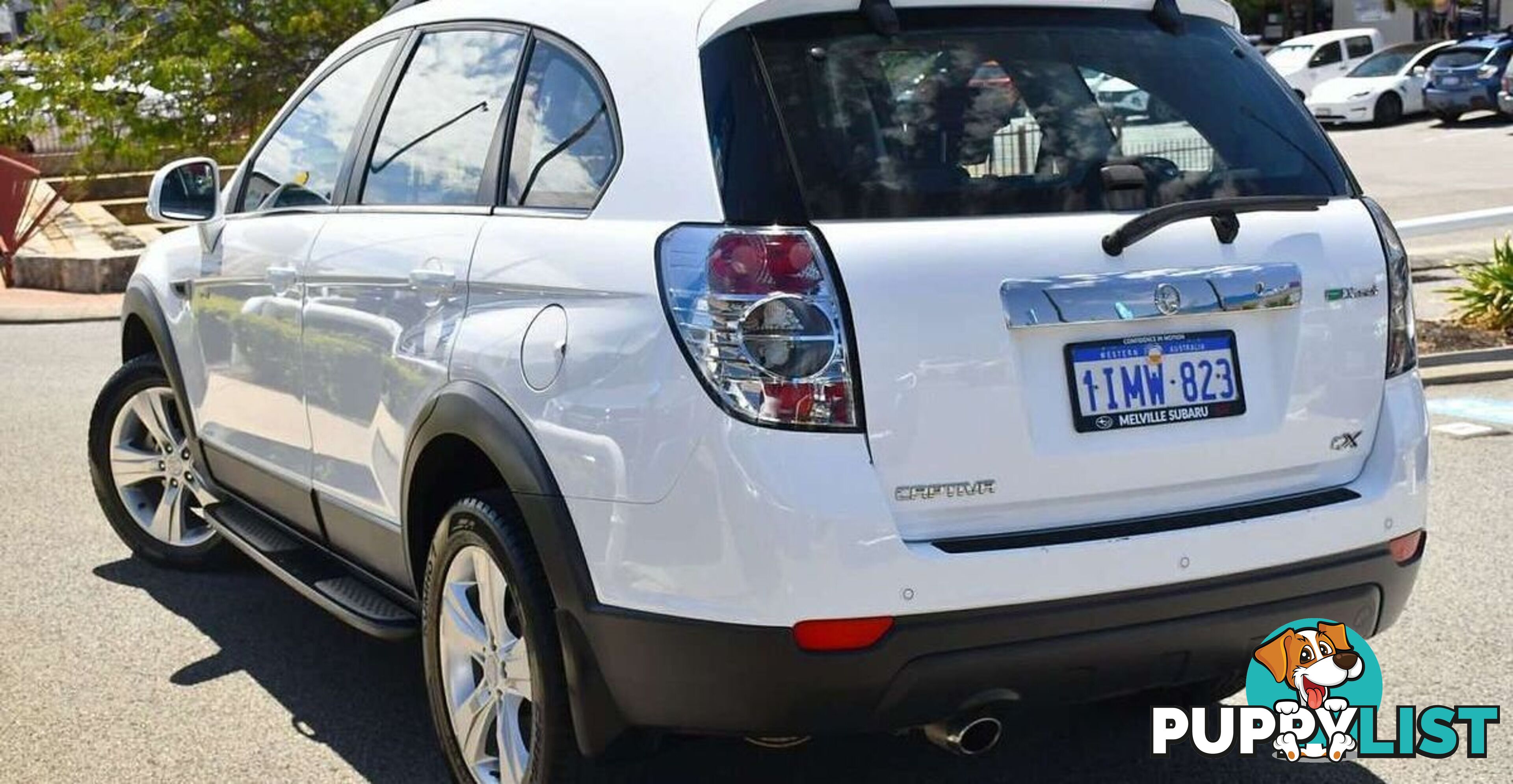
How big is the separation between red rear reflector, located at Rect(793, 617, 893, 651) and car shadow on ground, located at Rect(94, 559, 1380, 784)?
39cm

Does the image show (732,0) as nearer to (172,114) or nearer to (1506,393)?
(1506,393)

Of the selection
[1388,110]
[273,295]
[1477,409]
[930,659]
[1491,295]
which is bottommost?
[1388,110]

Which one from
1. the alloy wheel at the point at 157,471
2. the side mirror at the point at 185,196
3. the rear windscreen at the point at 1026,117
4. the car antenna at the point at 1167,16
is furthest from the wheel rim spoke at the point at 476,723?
the alloy wheel at the point at 157,471

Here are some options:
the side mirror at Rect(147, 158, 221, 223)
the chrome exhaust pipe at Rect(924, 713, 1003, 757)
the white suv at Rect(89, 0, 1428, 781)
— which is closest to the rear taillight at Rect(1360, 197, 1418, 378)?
the white suv at Rect(89, 0, 1428, 781)

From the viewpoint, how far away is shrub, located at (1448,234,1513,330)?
1065 cm

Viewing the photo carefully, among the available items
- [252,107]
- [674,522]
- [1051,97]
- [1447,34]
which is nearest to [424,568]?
[674,522]

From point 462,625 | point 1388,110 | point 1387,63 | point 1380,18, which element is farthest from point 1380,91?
point 462,625

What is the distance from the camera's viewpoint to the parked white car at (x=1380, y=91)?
3459cm

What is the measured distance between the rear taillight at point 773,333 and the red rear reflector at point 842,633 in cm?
34

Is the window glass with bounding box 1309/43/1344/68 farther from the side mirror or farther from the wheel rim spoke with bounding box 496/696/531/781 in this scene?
the wheel rim spoke with bounding box 496/696/531/781

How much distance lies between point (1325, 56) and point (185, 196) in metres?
35.9

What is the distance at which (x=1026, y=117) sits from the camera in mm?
3686

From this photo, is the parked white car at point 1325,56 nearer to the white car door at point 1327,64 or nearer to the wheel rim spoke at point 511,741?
the white car door at point 1327,64

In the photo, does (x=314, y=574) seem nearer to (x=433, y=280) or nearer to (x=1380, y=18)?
(x=433, y=280)
